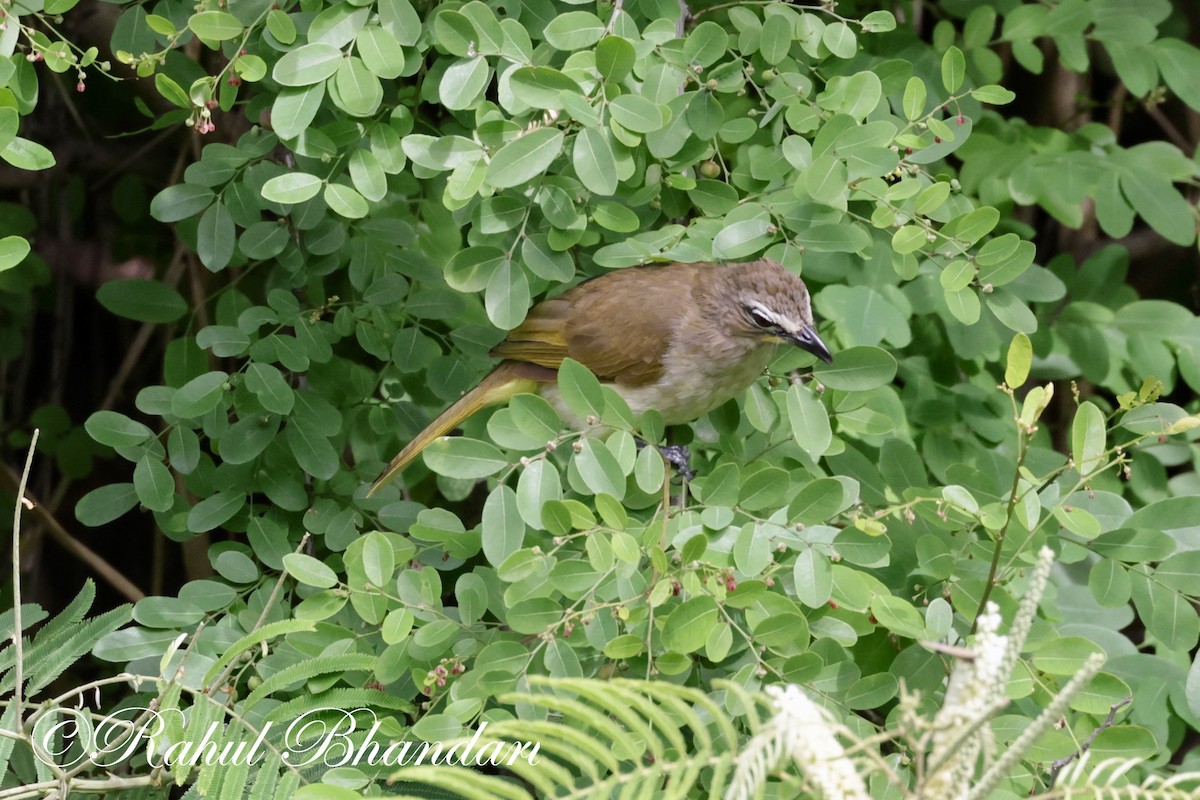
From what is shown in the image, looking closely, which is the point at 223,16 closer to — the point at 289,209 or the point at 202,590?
the point at 289,209

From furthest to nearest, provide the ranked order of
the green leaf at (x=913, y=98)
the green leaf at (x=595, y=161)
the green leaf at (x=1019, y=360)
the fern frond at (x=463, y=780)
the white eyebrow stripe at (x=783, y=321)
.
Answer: the white eyebrow stripe at (x=783, y=321) → the green leaf at (x=913, y=98) → the green leaf at (x=595, y=161) → the green leaf at (x=1019, y=360) → the fern frond at (x=463, y=780)

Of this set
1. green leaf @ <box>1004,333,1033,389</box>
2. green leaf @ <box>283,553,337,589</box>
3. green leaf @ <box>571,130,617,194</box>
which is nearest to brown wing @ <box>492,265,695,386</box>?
green leaf @ <box>571,130,617,194</box>

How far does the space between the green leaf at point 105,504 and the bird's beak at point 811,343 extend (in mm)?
1324

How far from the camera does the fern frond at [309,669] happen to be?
171 centimetres

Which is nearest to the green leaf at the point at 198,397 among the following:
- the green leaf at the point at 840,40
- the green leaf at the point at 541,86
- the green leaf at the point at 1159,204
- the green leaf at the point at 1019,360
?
the green leaf at the point at 541,86

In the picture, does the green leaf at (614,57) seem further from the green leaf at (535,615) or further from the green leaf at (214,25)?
the green leaf at (535,615)

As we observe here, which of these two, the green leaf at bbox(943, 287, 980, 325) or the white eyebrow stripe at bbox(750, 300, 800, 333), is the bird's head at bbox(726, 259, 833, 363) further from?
the green leaf at bbox(943, 287, 980, 325)

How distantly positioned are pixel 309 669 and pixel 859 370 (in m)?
1.05

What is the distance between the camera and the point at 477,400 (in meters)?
2.44

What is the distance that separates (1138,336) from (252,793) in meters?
2.28

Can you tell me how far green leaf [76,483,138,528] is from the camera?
2.22 meters

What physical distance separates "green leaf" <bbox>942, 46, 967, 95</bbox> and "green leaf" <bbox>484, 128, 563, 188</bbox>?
775mm

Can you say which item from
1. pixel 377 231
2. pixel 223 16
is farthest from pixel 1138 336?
pixel 223 16

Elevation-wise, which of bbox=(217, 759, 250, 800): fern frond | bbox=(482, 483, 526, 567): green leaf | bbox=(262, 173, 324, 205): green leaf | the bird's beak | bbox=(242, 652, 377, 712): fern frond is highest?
bbox=(262, 173, 324, 205): green leaf
